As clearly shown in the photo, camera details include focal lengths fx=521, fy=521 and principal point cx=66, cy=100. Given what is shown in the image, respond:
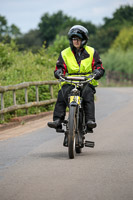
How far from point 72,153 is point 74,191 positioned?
79.3 inches

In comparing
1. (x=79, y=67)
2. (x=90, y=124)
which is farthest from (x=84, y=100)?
(x=79, y=67)

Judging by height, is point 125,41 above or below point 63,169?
above

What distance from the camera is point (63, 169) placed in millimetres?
6742

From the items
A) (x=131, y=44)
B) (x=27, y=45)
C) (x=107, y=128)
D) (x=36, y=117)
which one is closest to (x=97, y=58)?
(x=107, y=128)

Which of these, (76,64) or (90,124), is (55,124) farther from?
(76,64)

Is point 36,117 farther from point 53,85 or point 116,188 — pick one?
point 116,188

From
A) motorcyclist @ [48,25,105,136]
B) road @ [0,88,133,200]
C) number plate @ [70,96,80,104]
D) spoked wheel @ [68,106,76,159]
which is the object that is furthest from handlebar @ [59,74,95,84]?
road @ [0,88,133,200]

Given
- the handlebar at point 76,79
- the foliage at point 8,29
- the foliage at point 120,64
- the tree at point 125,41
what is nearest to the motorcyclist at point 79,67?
the handlebar at point 76,79

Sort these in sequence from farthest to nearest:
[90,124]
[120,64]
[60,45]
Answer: [120,64], [60,45], [90,124]

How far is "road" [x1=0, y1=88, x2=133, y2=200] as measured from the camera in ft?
17.8

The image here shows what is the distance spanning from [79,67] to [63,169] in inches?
73.7

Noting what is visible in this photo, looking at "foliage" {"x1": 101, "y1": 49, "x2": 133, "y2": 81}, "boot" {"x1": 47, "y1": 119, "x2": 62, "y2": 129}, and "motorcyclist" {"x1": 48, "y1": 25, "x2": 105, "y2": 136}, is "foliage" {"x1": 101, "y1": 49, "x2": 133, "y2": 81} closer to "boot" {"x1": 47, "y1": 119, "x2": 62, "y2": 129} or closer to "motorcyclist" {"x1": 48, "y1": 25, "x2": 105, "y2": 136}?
"motorcyclist" {"x1": 48, "y1": 25, "x2": 105, "y2": 136}

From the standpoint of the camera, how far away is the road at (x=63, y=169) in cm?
544

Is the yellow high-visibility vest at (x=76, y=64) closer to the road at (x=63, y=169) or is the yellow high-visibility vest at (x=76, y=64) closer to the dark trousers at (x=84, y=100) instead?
the dark trousers at (x=84, y=100)
